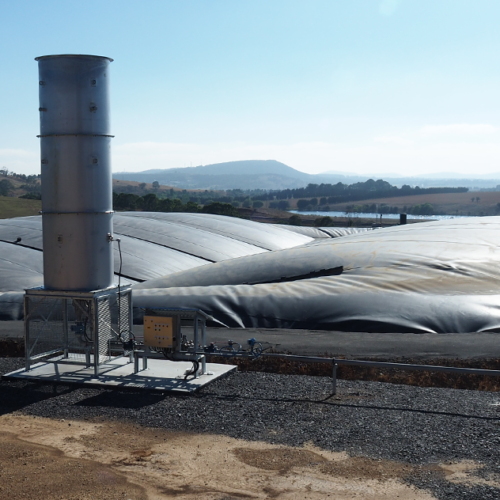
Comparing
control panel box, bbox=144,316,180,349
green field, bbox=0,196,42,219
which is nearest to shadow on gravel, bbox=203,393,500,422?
control panel box, bbox=144,316,180,349

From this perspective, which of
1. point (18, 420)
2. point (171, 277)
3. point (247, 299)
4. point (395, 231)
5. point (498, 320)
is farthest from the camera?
point (395, 231)

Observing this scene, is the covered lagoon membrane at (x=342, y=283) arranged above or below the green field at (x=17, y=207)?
below

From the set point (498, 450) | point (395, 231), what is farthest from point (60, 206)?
point (395, 231)

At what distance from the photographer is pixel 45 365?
49.5 feet

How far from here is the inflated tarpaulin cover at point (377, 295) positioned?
18328 mm

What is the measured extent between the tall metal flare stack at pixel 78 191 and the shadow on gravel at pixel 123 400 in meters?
1.33

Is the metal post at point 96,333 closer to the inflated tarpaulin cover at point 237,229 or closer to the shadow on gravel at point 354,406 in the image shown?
the shadow on gravel at point 354,406

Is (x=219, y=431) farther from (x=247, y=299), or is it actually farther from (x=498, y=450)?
(x=247, y=299)

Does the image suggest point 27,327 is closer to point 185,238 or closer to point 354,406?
point 354,406

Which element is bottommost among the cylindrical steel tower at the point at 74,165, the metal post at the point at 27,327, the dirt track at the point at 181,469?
the dirt track at the point at 181,469

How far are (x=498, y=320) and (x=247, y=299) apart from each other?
308 inches

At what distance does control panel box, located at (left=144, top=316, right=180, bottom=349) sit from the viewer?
45.5 ft

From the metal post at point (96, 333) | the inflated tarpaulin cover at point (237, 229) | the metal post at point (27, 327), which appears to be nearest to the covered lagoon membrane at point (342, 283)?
the metal post at point (96, 333)

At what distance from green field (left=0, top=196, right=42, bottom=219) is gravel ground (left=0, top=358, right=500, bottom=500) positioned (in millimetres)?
83274
